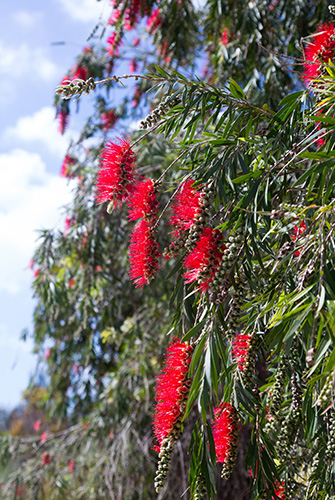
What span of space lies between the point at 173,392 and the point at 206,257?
0.30 meters

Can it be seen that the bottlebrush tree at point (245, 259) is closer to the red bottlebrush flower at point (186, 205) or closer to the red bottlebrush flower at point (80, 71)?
the red bottlebrush flower at point (186, 205)

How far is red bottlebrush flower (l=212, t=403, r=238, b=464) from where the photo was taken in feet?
4.13

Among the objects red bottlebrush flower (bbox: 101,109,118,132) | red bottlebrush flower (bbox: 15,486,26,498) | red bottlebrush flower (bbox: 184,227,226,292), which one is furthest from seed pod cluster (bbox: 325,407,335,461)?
red bottlebrush flower (bbox: 101,109,118,132)

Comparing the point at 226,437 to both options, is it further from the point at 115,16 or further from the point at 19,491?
the point at 19,491

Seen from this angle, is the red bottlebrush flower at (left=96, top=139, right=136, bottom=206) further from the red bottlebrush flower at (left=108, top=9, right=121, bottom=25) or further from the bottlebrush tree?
the red bottlebrush flower at (left=108, top=9, right=121, bottom=25)

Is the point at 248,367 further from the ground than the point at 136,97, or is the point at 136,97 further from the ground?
the point at 136,97

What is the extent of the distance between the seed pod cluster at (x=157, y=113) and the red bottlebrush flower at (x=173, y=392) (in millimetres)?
524

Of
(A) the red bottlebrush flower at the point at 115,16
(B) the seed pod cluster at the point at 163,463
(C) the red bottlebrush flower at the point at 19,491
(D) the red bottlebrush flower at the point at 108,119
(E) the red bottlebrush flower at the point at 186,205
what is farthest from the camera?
(D) the red bottlebrush flower at the point at 108,119

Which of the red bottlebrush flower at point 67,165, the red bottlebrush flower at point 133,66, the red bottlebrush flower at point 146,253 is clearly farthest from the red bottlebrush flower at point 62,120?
the red bottlebrush flower at point 146,253

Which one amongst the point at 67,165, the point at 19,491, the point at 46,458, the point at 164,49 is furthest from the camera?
the point at 19,491

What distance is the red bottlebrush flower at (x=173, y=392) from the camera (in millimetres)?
1154

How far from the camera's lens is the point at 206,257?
1.16 metres

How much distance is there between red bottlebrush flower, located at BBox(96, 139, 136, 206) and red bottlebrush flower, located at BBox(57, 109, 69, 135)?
265 cm

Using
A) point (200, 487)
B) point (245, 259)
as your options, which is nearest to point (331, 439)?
point (200, 487)
